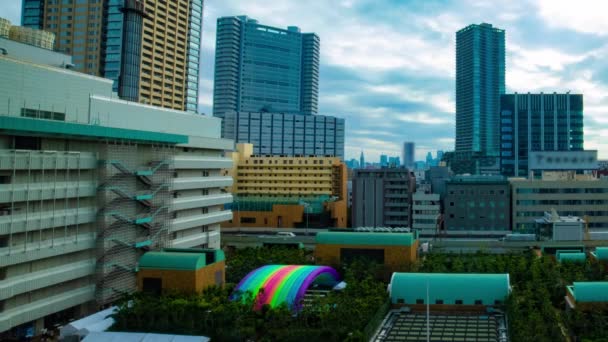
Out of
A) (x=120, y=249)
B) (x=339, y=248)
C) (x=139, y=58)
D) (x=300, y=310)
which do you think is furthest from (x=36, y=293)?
(x=139, y=58)

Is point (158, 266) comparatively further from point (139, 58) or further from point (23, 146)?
point (139, 58)

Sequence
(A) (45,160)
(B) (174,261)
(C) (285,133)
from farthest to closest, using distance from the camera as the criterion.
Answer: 1. (C) (285,133)
2. (B) (174,261)
3. (A) (45,160)

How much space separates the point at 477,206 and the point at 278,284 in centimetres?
5321

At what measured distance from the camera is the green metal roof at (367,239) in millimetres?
55000

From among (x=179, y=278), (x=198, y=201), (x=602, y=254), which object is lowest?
(x=179, y=278)

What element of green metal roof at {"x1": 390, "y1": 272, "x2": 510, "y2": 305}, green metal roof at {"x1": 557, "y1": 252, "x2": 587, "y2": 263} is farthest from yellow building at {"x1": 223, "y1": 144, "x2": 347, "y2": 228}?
green metal roof at {"x1": 390, "y1": 272, "x2": 510, "y2": 305}

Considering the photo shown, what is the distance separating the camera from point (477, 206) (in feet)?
285

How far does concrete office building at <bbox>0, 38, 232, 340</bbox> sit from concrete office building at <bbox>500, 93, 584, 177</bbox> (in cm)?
14108

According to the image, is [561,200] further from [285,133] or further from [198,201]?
[285,133]

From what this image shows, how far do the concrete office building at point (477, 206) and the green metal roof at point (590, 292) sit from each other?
47248 millimetres

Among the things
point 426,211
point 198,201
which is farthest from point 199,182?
point 426,211

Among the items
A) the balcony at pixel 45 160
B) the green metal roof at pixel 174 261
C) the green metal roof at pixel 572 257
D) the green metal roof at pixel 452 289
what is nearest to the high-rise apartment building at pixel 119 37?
the balcony at pixel 45 160

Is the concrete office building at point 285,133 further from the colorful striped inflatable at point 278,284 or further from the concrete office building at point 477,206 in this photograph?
the colorful striped inflatable at point 278,284

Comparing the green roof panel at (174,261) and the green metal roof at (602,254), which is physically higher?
the green metal roof at (602,254)
